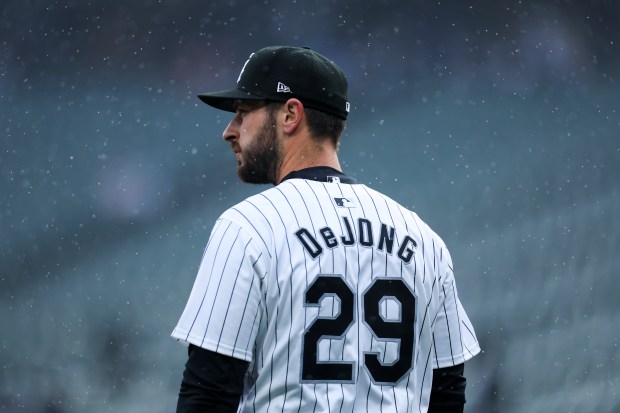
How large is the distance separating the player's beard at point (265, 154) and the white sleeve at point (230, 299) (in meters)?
0.31

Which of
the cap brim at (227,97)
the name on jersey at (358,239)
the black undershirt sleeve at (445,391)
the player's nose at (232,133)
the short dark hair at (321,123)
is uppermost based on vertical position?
the cap brim at (227,97)

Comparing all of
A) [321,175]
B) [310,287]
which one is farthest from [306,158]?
[310,287]

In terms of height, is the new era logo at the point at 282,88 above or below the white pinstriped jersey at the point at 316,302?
above

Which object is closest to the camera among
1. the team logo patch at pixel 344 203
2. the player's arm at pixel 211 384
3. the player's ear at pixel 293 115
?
the player's arm at pixel 211 384

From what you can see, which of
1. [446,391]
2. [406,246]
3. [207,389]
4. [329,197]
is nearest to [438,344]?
[446,391]

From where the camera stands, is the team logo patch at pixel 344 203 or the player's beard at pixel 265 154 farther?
the player's beard at pixel 265 154

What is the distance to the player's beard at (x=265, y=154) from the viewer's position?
6.82ft

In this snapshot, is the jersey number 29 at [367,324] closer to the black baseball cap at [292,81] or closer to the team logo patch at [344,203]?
the team logo patch at [344,203]

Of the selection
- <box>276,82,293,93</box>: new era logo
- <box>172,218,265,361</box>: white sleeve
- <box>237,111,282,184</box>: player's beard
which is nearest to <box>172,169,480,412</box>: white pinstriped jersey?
<box>172,218,265,361</box>: white sleeve

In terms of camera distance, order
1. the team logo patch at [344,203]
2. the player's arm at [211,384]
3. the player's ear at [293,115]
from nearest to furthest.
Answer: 1. the player's arm at [211,384]
2. the team logo patch at [344,203]
3. the player's ear at [293,115]

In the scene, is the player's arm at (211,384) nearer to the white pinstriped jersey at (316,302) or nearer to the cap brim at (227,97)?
the white pinstriped jersey at (316,302)

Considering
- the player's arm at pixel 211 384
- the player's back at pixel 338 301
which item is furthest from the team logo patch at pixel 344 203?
the player's arm at pixel 211 384

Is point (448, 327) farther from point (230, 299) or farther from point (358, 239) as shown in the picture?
point (230, 299)

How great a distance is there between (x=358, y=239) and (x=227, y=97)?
50 cm
